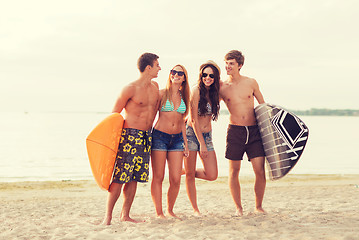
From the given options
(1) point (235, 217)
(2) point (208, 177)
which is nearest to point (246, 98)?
(2) point (208, 177)

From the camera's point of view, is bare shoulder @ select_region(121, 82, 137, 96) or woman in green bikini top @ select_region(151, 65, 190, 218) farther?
woman in green bikini top @ select_region(151, 65, 190, 218)

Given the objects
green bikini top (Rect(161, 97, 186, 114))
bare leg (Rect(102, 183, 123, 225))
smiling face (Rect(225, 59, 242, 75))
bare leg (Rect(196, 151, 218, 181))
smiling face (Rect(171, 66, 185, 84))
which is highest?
smiling face (Rect(225, 59, 242, 75))

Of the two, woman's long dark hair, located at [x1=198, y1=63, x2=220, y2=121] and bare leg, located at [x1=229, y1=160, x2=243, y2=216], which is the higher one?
woman's long dark hair, located at [x1=198, y1=63, x2=220, y2=121]

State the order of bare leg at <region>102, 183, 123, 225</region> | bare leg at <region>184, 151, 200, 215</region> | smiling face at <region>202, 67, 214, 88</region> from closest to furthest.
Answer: bare leg at <region>102, 183, 123, 225</region> → smiling face at <region>202, 67, 214, 88</region> → bare leg at <region>184, 151, 200, 215</region>

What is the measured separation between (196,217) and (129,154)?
1463 millimetres

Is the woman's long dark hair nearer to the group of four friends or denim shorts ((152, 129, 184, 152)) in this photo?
the group of four friends

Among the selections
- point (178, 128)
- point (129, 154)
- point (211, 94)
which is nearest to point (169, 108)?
point (178, 128)

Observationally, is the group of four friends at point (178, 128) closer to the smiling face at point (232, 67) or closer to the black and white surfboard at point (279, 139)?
the smiling face at point (232, 67)

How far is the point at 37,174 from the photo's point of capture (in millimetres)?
15086

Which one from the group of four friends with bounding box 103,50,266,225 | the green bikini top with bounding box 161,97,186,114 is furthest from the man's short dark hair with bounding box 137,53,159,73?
the green bikini top with bounding box 161,97,186,114

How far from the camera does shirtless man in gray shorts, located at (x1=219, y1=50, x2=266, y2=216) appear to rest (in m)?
5.64

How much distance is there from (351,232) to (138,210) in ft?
12.3

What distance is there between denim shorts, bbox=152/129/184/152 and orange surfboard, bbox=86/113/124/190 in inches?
19.7

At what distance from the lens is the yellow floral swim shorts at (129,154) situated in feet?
16.8
